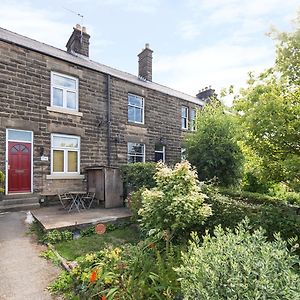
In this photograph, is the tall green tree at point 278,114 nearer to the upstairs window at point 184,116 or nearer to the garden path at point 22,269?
the garden path at point 22,269

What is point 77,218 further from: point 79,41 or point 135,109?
point 79,41

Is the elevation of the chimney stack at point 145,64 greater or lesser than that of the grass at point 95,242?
greater

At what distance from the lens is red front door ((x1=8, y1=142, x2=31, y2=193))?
10203 millimetres

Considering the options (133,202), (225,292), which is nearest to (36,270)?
(133,202)

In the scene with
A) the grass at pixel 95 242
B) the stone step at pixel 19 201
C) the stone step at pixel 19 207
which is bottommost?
the grass at pixel 95 242

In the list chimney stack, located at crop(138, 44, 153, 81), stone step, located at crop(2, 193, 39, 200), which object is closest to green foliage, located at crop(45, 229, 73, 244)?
stone step, located at crop(2, 193, 39, 200)

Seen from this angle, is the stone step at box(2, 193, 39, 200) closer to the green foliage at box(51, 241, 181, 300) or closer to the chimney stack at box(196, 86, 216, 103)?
the green foliage at box(51, 241, 181, 300)

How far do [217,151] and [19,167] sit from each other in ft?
30.9

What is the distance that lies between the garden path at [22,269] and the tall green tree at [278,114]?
5166 mm

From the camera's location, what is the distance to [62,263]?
4977 mm

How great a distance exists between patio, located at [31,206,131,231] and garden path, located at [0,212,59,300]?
2.29ft

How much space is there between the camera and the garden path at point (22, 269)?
3.96m

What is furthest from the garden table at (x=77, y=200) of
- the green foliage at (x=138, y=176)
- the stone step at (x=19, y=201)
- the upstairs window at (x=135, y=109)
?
the upstairs window at (x=135, y=109)

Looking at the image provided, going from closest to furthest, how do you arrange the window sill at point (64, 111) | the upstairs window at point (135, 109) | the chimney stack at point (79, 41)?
the window sill at point (64, 111)
the upstairs window at point (135, 109)
the chimney stack at point (79, 41)
